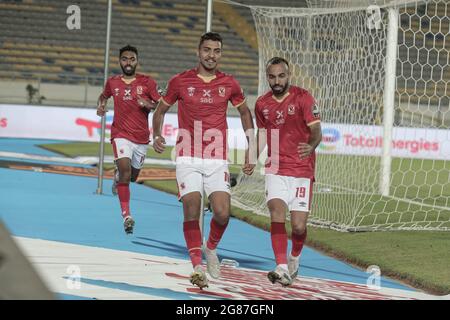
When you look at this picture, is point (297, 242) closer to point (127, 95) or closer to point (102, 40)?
point (127, 95)

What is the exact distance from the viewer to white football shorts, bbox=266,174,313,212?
25.9 feet

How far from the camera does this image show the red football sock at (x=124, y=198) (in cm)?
1135

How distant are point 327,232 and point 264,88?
499 cm

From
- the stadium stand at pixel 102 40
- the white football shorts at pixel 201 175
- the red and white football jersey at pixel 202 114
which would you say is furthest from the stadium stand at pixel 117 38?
the white football shorts at pixel 201 175

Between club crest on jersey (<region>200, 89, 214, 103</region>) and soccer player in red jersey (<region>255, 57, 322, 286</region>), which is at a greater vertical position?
club crest on jersey (<region>200, 89, 214, 103</region>)

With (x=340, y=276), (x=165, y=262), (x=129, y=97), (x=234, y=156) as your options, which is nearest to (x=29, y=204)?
(x=129, y=97)

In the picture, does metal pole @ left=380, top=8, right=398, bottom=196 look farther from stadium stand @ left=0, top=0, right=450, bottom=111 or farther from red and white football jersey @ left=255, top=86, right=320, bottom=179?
stadium stand @ left=0, top=0, right=450, bottom=111

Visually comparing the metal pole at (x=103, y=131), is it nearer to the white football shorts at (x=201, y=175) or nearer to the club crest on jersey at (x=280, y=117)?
the white football shorts at (x=201, y=175)

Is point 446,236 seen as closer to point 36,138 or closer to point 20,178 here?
point 20,178

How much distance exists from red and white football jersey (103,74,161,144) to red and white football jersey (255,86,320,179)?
4.40 meters

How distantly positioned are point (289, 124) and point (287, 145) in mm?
176

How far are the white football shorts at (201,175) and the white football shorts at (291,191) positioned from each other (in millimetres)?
351

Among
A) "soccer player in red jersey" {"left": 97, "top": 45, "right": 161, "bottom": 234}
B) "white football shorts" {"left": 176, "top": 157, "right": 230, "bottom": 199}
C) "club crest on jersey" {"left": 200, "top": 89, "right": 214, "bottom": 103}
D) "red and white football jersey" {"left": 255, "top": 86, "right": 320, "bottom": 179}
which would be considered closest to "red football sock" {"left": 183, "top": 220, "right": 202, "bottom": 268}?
"white football shorts" {"left": 176, "top": 157, "right": 230, "bottom": 199}
